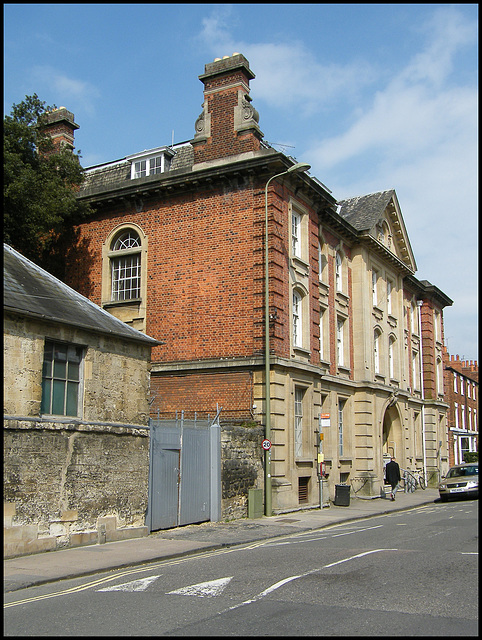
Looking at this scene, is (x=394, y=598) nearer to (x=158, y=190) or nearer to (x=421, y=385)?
(x=158, y=190)

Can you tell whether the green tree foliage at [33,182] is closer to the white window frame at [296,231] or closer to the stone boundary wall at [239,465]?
the white window frame at [296,231]

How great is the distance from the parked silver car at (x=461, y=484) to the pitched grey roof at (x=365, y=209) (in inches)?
450

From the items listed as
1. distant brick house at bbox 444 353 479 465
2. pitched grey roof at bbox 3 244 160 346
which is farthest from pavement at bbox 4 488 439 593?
distant brick house at bbox 444 353 479 465

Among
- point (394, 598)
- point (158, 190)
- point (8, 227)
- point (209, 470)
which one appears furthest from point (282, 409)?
point (394, 598)

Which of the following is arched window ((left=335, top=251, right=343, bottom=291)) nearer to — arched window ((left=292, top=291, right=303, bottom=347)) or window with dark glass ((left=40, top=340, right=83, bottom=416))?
arched window ((left=292, top=291, right=303, bottom=347))

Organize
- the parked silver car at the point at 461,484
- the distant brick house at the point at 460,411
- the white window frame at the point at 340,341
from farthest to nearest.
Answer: the distant brick house at the point at 460,411 → the white window frame at the point at 340,341 → the parked silver car at the point at 461,484

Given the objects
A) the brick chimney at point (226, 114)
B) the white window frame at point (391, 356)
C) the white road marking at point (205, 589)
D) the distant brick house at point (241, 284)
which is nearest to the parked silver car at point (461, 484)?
the distant brick house at point (241, 284)

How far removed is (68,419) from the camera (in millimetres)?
14133

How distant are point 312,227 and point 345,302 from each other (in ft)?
17.1

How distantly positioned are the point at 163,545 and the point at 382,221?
74.9 feet

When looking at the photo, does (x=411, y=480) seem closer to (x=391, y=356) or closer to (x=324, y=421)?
(x=391, y=356)

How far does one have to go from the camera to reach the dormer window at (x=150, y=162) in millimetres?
25922

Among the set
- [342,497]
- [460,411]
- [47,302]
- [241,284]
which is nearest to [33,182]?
[241,284]

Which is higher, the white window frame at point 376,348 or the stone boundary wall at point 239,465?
the white window frame at point 376,348
